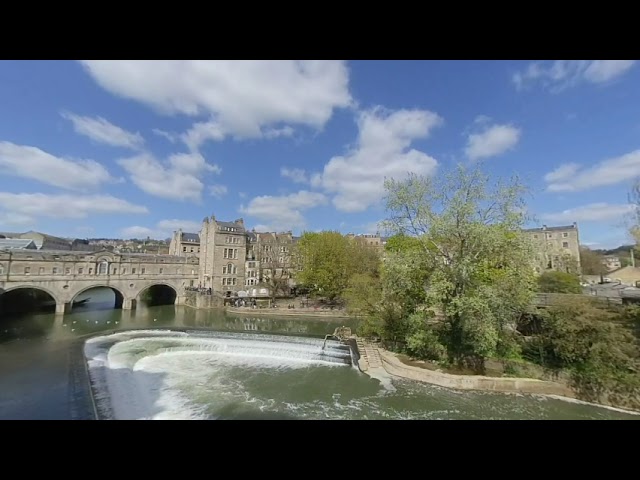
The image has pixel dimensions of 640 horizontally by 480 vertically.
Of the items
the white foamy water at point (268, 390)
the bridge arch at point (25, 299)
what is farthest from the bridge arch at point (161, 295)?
the white foamy water at point (268, 390)

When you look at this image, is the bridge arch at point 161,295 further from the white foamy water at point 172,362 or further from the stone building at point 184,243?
the white foamy water at point 172,362

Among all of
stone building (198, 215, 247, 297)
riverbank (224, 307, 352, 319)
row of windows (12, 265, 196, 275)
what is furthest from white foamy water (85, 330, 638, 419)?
stone building (198, 215, 247, 297)

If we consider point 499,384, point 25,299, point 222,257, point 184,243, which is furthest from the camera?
point 184,243

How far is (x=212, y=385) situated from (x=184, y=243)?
39642 millimetres

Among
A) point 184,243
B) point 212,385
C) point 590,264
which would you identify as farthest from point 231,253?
point 590,264

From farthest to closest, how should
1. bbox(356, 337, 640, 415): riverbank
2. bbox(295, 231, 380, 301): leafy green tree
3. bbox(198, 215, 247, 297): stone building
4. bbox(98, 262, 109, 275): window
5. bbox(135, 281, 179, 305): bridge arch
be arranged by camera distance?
bbox(198, 215, 247, 297): stone building
bbox(135, 281, 179, 305): bridge arch
bbox(295, 231, 380, 301): leafy green tree
bbox(98, 262, 109, 275): window
bbox(356, 337, 640, 415): riverbank

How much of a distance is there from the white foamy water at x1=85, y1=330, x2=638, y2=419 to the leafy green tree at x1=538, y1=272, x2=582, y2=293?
11.1 meters

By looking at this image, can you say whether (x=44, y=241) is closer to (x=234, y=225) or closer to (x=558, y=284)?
(x=234, y=225)

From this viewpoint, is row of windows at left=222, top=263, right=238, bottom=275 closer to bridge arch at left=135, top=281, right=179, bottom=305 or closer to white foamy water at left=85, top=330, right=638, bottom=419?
bridge arch at left=135, top=281, right=179, bottom=305

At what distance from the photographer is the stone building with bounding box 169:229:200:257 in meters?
48.8

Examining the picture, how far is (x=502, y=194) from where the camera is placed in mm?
13664

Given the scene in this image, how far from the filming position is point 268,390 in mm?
12742
